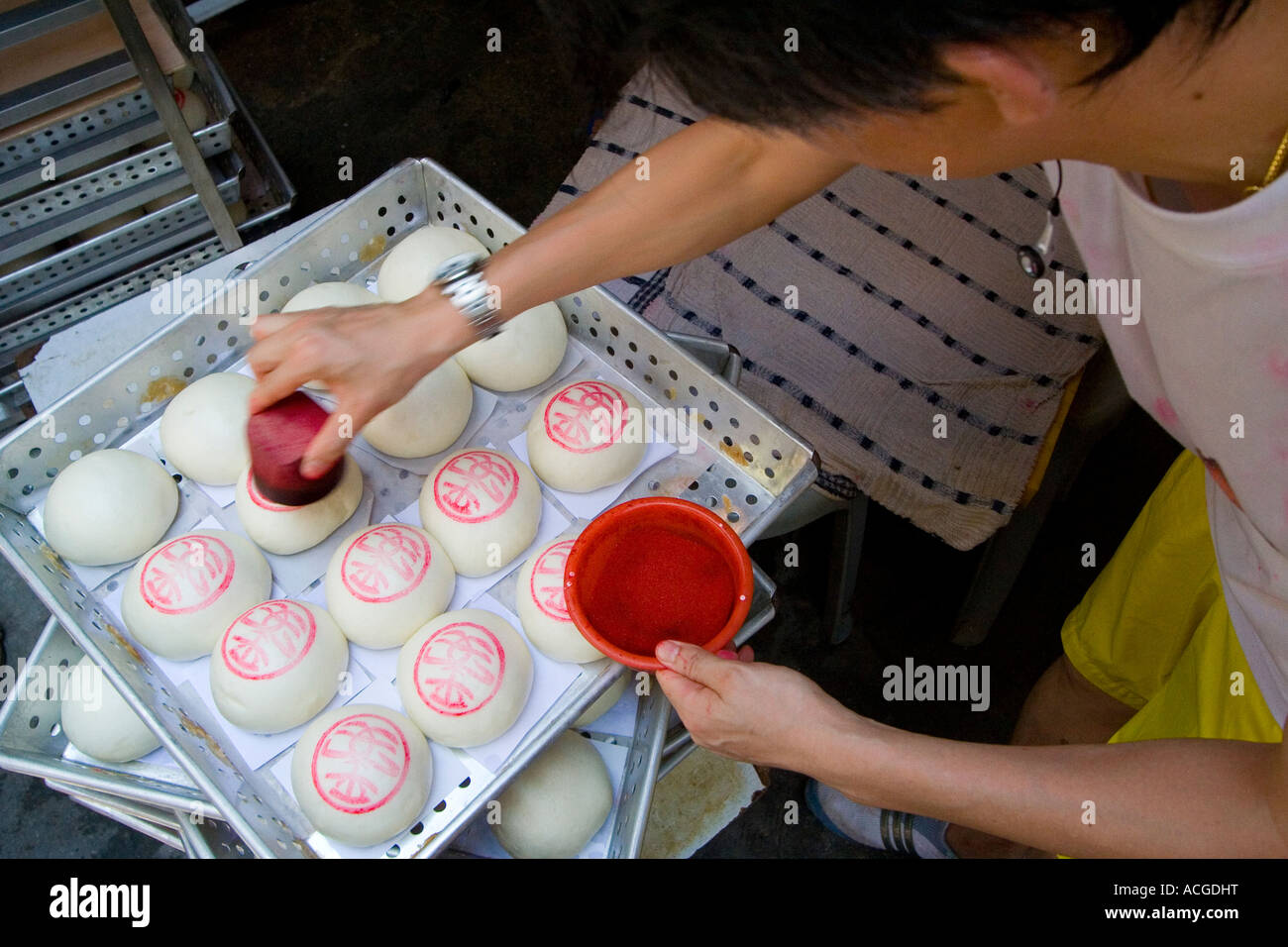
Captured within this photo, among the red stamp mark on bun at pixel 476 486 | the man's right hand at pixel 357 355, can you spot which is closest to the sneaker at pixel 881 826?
the red stamp mark on bun at pixel 476 486

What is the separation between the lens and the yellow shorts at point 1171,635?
1162 mm

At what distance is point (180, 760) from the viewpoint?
1023 millimetres

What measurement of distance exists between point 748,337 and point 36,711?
1201mm

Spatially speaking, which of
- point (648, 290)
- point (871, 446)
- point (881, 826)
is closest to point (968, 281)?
point (871, 446)

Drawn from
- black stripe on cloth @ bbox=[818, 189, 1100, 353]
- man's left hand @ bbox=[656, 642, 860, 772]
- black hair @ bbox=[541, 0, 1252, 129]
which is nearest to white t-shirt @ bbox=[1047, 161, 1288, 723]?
black hair @ bbox=[541, 0, 1252, 129]

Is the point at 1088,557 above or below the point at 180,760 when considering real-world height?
below

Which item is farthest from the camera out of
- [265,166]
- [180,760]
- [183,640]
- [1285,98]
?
[265,166]

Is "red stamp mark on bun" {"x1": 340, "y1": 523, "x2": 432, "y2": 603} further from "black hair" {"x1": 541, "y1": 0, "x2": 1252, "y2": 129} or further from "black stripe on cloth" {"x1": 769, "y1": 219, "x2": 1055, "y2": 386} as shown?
"black stripe on cloth" {"x1": 769, "y1": 219, "x2": 1055, "y2": 386}

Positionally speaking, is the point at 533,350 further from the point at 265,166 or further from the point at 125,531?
the point at 265,166

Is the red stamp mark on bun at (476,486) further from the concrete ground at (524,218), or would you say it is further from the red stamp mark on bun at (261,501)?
the concrete ground at (524,218)


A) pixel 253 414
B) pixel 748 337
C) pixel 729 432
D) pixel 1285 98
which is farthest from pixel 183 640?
pixel 1285 98

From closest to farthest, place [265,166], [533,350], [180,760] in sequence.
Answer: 1. [180,760]
2. [533,350]
3. [265,166]

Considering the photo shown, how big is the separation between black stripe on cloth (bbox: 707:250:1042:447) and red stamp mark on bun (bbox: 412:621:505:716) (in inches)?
32.1

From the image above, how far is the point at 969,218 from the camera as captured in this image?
1766 mm
